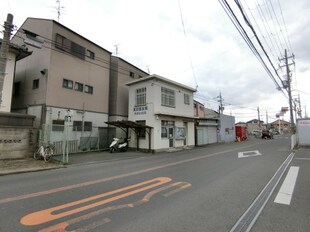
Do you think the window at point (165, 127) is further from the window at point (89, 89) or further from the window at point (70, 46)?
the window at point (70, 46)

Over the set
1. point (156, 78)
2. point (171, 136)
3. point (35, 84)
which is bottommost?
point (171, 136)

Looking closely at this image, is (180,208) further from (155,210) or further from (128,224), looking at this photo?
(128,224)

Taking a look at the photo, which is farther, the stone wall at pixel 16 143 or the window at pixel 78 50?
the window at pixel 78 50

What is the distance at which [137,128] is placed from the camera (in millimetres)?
20422

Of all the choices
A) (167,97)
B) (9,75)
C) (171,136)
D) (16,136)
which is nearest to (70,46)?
(9,75)

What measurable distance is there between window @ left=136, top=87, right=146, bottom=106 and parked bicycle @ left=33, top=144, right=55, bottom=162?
1000cm

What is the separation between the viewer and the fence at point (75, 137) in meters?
14.3

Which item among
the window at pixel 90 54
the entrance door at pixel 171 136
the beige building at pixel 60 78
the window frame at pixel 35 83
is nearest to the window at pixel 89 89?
the beige building at pixel 60 78

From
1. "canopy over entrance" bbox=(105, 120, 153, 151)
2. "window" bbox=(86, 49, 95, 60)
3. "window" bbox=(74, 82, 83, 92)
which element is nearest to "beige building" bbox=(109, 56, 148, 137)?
"canopy over entrance" bbox=(105, 120, 153, 151)

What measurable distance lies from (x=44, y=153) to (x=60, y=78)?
22.0 ft

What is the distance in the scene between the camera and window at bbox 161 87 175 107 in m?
21.2

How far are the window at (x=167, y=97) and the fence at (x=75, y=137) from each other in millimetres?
5735

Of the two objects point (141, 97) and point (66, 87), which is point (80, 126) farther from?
point (141, 97)

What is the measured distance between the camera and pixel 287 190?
671 centimetres
